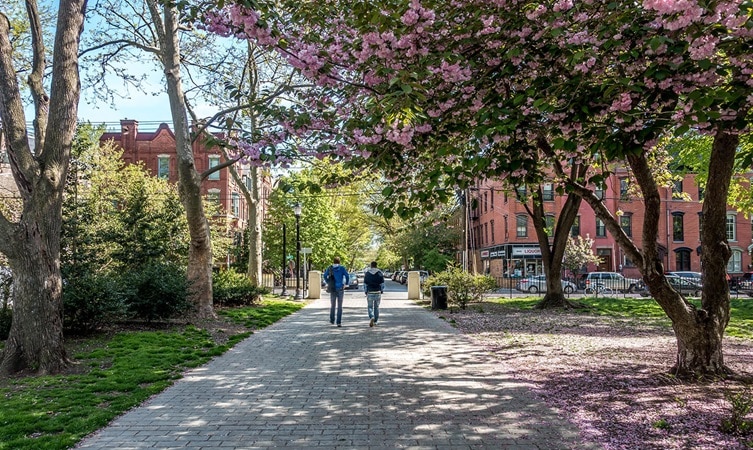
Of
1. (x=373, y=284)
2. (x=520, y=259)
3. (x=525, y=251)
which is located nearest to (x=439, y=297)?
(x=373, y=284)

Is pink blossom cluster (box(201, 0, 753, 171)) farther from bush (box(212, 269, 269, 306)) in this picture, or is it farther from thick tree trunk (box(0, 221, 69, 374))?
bush (box(212, 269, 269, 306))

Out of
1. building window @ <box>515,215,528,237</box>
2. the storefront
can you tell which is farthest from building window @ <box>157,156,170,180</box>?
building window @ <box>515,215,528,237</box>

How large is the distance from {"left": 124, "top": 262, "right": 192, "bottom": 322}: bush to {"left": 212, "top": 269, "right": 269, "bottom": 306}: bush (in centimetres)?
613

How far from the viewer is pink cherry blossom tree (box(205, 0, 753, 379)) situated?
16.5 ft

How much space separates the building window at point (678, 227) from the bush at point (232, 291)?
4232 cm

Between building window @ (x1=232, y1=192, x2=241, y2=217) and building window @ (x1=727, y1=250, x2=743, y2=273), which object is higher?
building window @ (x1=232, y1=192, x2=241, y2=217)

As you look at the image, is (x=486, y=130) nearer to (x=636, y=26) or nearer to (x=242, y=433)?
(x=636, y=26)

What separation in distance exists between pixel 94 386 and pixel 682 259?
53.3 m

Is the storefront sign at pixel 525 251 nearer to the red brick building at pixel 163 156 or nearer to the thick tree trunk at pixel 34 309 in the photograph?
the red brick building at pixel 163 156

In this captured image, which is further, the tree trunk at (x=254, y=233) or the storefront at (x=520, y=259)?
the storefront at (x=520, y=259)

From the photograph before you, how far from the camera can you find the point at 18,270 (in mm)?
7992

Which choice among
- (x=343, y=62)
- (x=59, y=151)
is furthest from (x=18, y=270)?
(x=343, y=62)

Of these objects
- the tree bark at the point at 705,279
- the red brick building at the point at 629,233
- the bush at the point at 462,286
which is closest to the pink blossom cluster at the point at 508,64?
the tree bark at the point at 705,279

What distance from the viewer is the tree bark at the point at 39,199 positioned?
7.97 meters
